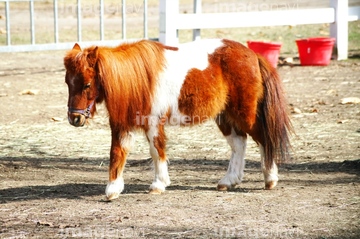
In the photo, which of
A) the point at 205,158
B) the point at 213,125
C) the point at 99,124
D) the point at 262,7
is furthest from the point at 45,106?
the point at 262,7

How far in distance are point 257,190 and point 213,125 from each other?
2.97 metres

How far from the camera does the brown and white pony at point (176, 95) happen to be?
20.5 ft

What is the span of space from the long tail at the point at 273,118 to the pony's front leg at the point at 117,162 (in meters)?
1.28

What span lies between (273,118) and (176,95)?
961mm

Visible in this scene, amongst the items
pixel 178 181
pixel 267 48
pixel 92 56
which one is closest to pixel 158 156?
pixel 178 181

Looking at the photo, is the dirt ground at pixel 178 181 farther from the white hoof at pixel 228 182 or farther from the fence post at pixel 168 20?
the fence post at pixel 168 20

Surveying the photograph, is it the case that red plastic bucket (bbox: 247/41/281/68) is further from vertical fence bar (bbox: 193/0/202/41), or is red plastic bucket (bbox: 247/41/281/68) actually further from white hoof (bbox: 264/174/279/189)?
white hoof (bbox: 264/174/279/189)

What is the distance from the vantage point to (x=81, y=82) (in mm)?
6207

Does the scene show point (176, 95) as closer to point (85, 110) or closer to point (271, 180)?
point (85, 110)

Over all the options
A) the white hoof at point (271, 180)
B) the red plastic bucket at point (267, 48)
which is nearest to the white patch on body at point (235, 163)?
the white hoof at point (271, 180)

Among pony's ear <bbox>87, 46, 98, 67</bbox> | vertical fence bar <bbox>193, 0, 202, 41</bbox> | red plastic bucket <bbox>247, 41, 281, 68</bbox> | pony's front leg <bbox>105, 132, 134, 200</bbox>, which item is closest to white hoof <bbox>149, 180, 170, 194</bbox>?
pony's front leg <bbox>105, 132, 134, 200</bbox>

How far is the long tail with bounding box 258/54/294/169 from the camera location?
6.77 meters

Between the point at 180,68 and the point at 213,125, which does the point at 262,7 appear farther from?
the point at 180,68

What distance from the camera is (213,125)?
971 centimetres
